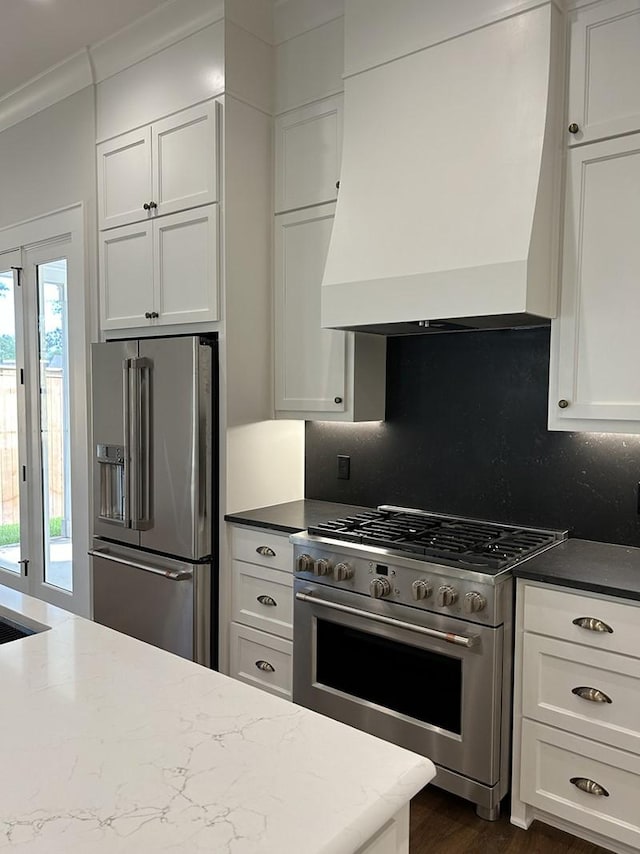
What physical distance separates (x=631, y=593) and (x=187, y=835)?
1.52m

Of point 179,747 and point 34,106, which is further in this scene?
point 34,106

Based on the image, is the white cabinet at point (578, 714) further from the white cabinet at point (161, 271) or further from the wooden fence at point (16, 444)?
the wooden fence at point (16, 444)

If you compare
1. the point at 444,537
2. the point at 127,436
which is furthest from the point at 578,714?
the point at 127,436

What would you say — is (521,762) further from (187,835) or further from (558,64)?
(558,64)

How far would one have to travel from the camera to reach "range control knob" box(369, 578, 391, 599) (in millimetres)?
2363

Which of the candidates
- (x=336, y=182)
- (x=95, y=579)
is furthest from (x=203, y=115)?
(x=95, y=579)

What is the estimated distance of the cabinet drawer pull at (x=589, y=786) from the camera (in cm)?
203

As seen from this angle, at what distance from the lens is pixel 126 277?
3.30m

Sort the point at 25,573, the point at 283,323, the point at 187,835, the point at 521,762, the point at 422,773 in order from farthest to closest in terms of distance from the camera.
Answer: the point at 25,573 → the point at 283,323 → the point at 521,762 → the point at 422,773 → the point at 187,835

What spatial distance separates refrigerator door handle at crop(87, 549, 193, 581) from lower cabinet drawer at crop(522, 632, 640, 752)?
1500 mm

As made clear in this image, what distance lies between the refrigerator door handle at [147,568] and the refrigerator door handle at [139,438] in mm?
181

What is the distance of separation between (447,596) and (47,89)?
3.39 meters

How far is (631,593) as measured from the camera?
1.92 metres

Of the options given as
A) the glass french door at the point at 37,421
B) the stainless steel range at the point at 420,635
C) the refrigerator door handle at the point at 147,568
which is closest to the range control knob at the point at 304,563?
the stainless steel range at the point at 420,635
